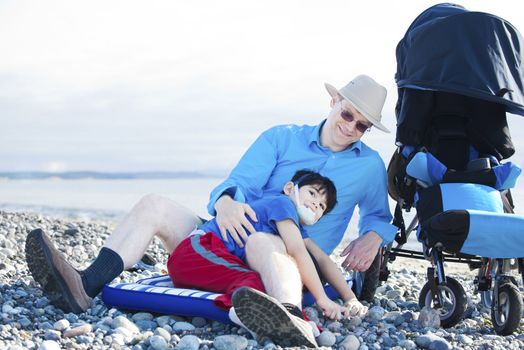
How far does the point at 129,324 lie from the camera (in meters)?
4.35

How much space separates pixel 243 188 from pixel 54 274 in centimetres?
122

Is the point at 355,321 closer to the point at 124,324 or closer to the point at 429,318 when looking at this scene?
the point at 429,318

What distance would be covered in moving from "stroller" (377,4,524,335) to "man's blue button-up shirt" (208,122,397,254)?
7.7 inches

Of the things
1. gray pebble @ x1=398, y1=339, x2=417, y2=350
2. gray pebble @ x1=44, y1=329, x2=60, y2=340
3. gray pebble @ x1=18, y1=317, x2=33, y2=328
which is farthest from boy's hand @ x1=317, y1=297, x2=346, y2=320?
gray pebble @ x1=18, y1=317, x2=33, y2=328

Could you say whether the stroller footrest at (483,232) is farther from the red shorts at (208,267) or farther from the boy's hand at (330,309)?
the red shorts at (208,267)

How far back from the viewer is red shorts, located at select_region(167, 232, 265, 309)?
177 inches

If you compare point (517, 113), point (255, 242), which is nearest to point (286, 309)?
point (255, 242)

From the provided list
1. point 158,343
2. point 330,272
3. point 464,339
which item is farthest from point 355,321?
point 158,343

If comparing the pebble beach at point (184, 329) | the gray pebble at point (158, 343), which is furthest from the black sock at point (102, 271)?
the gray pebble at point (158, 343)

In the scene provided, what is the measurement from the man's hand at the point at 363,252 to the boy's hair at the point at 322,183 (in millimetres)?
400

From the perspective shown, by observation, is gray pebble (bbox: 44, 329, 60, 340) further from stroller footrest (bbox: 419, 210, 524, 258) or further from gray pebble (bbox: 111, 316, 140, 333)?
stroller footrest (bbox: 419, 210, 524, 258)

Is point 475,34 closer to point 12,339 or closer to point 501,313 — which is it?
point 501,313

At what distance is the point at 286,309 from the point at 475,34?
239cm

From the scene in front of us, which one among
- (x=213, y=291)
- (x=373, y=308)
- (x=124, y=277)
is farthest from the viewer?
(x=124, y=277)
